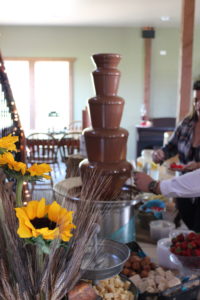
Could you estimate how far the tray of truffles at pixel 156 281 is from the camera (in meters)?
1.01

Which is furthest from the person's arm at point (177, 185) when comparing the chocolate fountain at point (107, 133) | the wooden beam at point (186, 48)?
the wooden beam at point (186, 48)

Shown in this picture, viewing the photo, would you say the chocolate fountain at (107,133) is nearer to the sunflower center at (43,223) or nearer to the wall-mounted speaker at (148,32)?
the sunflower center at (43,223)

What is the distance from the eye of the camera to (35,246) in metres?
0.67

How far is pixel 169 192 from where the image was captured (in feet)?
5.32

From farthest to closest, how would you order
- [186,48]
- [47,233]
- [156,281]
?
[186,48]
[156,281]
[47,233]

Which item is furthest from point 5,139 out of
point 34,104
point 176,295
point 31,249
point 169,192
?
point 34,104

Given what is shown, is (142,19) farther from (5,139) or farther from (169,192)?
(5,139)

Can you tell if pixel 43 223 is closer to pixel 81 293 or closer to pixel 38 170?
pixel 38 170

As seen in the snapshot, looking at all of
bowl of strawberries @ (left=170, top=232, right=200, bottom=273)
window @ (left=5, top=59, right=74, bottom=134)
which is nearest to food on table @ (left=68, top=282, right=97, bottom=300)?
bowl of strawberries @ (left=170, top=232, right=200, bottom=273)

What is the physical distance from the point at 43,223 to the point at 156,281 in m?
0.67

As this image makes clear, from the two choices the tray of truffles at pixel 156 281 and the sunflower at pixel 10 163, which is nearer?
the sunflower at pixel 10 163

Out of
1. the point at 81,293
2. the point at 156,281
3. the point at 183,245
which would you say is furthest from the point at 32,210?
the point at 183,245

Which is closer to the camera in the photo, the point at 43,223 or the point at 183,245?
the point at 43,223

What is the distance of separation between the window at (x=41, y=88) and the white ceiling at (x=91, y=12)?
0.81m
